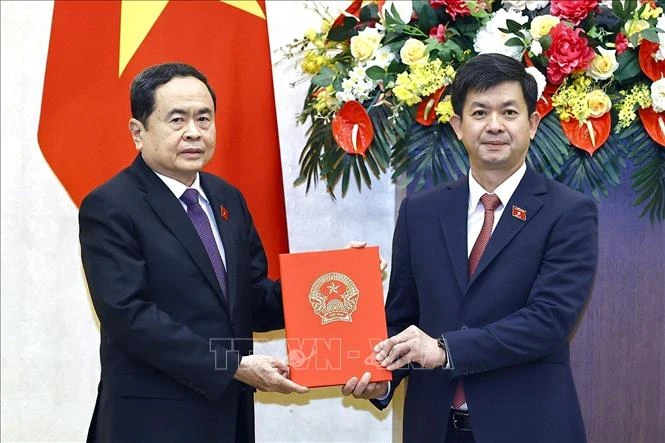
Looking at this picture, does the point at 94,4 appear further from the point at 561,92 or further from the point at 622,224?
the point at 622,224

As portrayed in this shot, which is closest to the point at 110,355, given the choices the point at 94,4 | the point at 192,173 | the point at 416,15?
the point at 192,173

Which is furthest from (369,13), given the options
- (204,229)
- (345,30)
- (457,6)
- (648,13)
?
(204,229)

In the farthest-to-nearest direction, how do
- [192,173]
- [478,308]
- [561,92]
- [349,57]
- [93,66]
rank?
[93,66] < [349,57] < [561,92] < [192,173] < [478,308]

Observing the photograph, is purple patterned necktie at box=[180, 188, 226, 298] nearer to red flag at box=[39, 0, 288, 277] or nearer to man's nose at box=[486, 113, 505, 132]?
man's nose at box=[486, 113, 505, 132]

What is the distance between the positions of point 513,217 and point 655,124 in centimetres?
68

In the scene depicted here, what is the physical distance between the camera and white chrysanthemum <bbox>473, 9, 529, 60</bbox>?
2578 millimetres

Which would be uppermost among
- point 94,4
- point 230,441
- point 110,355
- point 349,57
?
point 94,4

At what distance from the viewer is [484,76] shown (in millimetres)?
2209

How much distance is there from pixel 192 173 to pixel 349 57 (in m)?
0.79

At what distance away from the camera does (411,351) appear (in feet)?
7.10

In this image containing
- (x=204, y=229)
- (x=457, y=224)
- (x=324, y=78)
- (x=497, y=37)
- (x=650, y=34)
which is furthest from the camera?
(x=324, y=78)

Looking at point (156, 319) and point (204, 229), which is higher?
point (204, 229)

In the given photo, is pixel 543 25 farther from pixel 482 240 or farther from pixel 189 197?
pixel 189 197

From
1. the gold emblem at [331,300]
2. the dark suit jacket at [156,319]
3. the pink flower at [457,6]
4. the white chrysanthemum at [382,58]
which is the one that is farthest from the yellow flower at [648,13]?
the dark suit jacket at [156,319]
